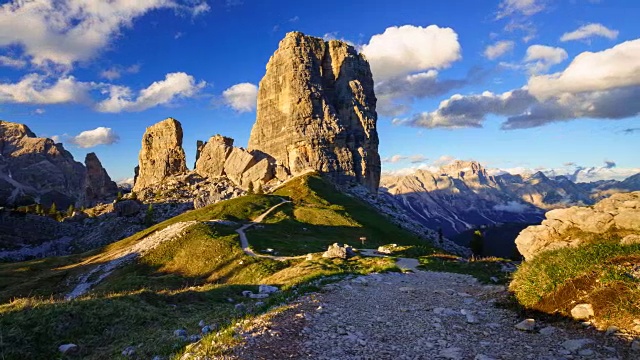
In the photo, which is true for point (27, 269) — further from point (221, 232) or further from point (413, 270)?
point (413, 270)

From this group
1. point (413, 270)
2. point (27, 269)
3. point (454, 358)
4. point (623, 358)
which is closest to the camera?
point (623, 358)

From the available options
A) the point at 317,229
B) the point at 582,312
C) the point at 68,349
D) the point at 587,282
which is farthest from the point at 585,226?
the point at 317,229

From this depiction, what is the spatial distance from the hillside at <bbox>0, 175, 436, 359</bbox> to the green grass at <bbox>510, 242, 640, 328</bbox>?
1247 cm

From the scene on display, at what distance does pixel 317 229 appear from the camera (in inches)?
3733

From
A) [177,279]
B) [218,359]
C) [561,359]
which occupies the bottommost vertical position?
[177,279]

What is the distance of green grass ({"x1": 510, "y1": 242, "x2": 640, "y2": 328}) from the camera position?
1296cm

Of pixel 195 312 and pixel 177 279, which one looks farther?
pixel 177 279

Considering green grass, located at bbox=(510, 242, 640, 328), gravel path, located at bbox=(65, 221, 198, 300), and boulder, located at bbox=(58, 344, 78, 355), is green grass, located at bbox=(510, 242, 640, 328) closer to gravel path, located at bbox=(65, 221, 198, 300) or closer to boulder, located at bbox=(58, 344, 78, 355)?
boulder, located at bbox=(58, 344, 78, 355)

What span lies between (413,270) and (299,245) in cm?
3604

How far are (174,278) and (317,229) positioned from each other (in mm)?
46546

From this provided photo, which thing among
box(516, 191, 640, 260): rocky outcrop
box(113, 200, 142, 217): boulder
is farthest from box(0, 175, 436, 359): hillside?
box(113, 200, 142, 217): boulder

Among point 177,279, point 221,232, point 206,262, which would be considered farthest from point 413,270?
point 221,232

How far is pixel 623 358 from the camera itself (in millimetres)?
10805

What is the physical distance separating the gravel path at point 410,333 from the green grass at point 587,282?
3.35ft
